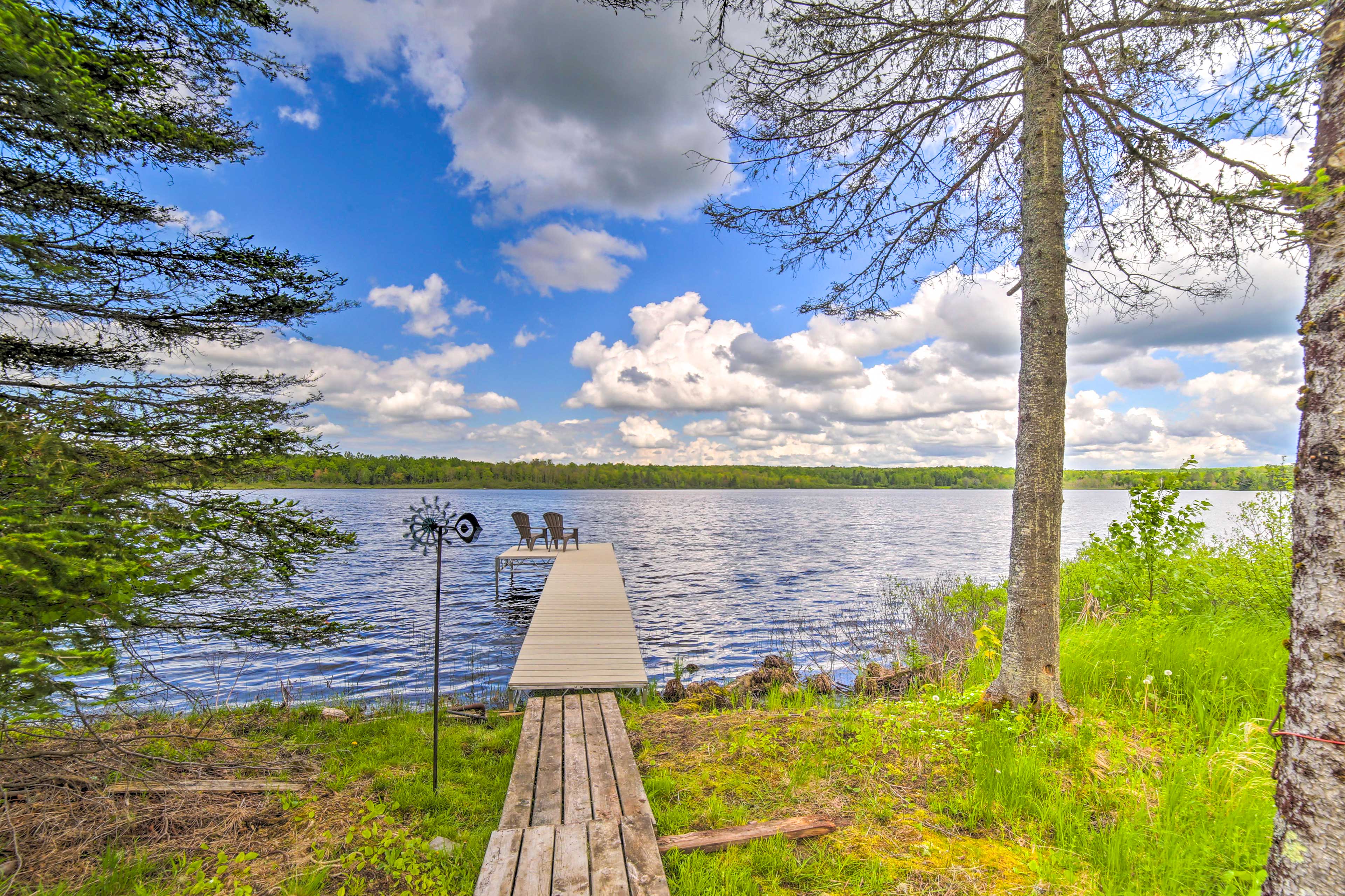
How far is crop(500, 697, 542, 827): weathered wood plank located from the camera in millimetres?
3070

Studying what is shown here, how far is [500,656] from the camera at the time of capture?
9.60 m

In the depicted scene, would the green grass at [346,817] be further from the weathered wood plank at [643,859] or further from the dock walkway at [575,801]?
the weathered wood plank at [643,859]

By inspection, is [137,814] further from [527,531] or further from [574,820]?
[527,531]

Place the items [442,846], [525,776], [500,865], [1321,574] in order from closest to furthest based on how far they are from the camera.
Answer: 1. [1321,574]
2. [500,865]
3. [442,846]
4. [525,776]

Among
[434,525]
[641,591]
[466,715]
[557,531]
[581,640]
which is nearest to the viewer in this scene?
[434,525]

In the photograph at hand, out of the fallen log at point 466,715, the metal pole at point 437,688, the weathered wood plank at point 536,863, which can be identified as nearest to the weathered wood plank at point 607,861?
the weathered wood plank at point 536,863

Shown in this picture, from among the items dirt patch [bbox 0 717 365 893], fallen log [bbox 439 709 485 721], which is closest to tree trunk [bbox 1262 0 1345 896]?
dirt patch [bbox 0 717 365 893]

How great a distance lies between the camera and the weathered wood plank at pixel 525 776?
10.1ft

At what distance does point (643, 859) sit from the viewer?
103 inches

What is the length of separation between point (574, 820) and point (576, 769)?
61 cm

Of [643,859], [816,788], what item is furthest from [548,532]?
[643,859]

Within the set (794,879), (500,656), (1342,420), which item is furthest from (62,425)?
(500,656)

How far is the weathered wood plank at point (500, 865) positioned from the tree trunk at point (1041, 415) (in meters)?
3.48

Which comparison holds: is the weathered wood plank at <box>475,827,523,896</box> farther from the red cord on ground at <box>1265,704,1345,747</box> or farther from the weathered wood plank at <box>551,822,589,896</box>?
the red cord on ground at <box>1265,704,1345,747</box>
